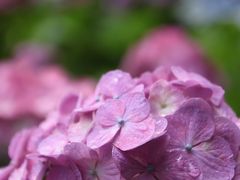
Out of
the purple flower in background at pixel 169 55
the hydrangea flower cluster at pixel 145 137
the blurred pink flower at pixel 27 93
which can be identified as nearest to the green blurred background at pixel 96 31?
the purple flower in background at pixel 169 55

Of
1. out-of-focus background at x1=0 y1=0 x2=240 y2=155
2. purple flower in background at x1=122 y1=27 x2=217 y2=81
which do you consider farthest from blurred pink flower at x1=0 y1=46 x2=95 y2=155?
out-of-focus background at x1=0 y1=0 x2=240 y2=155

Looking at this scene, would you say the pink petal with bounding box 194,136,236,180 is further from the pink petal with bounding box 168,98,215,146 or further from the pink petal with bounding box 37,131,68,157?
the pink petal with bounding box 37,131,68,157

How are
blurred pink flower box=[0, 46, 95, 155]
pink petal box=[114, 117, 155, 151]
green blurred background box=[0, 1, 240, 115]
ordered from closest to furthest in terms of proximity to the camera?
pink petal box=[114, 117, 155, 151] → blurred pink flower box=[0, 46, 95, 155] → green blurred background box=[0, 1, 240, 115]

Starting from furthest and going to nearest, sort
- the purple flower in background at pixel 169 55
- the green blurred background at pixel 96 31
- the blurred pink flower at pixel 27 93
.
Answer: the green blurred background at pixel 96 31
the purple flower in background at pixel 169 55
the blurred pink flower at pixel 27 93

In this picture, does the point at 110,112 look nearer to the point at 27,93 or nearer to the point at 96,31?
the point at 27,93

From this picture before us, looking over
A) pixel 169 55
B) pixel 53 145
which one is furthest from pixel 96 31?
pixel 53 145

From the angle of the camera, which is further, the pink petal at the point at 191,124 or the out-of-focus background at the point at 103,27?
the out-of-focus background at the point at 103,27

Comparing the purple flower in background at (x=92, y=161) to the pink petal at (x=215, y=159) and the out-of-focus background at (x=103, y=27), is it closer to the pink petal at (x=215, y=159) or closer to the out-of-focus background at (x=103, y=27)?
the pink petal at (x=215, y=159)
